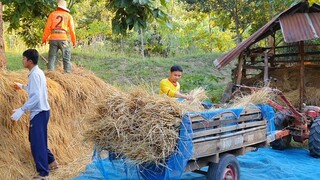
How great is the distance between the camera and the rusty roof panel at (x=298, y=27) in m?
7.44

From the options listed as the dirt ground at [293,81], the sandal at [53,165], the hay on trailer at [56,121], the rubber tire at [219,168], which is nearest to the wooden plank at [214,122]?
the rubber tire at [219,168]

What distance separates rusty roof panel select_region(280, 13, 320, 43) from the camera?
293 inches

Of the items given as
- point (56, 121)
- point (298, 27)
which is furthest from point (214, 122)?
point (298, 27)

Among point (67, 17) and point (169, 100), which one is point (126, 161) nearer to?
point (169, 100)

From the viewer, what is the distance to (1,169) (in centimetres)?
497

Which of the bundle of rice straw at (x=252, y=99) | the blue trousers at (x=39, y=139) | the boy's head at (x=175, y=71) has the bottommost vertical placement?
the blue trousers at (x=39, y=139)

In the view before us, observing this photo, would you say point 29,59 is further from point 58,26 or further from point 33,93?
point 58,26

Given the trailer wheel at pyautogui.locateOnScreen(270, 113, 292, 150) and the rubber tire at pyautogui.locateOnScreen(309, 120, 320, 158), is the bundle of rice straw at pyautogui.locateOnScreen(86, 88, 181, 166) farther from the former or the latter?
the trailer wheel at pyautogui.locateOnScreen(270, 113, 292, 150)

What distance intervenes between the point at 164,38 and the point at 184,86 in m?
9.07

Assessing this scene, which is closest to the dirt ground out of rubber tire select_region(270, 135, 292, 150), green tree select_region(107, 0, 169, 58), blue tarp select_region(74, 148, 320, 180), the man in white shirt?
rubber tire select_region(270, 135, 292, 150)

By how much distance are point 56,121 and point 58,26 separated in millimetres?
1843

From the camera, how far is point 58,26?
698cm

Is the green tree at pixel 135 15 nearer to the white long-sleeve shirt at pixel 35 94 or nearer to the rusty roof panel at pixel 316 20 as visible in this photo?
the white long-sleeve shirt at pixel 35 94

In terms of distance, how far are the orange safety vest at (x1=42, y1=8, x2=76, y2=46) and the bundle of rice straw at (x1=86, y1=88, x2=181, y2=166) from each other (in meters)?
3.40
